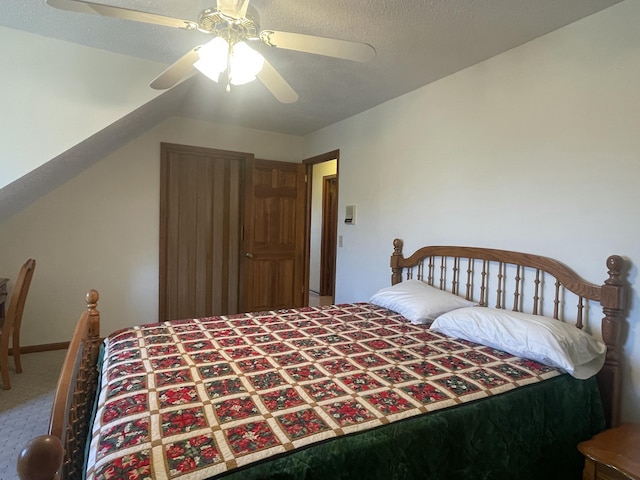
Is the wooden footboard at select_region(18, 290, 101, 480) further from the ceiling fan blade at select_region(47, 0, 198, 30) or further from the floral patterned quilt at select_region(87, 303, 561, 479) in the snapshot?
the ceiling fan blade at select_region(47, 0, 198, 30)

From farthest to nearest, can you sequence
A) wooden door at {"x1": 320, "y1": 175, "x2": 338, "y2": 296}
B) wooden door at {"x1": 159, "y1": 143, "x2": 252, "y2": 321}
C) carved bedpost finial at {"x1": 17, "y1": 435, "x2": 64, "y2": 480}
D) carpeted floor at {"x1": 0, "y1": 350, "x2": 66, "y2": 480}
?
wooden door at {"x1": 320, "y1": 175, "x2": 338, "y2": 296}
wooden door at {"x1": 159, "y1": 143, "x2": 252, "y2": 321}
carpeted floor at {"x1": 0, "y1": 350, "x2": 66, "y2": 480}
carved bedpost finial at {"x1": 17, "y1": 435, "x2": 64, "y2": 480}

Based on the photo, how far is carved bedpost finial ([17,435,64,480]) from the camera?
708 mm

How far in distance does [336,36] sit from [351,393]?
202 cm

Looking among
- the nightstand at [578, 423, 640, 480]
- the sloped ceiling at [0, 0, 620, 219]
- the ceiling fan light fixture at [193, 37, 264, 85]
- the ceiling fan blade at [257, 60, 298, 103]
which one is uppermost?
the sloped ceiling at [0, 0, 620, 219]

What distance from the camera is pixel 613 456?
4.70 feet

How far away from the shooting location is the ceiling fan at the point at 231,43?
144 centimetres

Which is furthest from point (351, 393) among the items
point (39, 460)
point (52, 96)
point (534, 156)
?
point (52, 96)

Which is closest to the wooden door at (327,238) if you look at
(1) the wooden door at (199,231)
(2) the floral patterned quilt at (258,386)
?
(1) the wooden door at (199,231)

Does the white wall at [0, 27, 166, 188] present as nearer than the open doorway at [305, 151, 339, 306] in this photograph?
Yes

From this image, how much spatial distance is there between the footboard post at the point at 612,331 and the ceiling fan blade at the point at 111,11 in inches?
91.3

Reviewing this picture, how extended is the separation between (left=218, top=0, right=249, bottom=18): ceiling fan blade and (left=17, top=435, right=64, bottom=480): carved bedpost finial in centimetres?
152

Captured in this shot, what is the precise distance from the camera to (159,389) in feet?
4.40

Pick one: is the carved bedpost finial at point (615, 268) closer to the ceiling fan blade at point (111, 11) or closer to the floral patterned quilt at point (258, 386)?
the floral patterned quilt at point (258, 386)

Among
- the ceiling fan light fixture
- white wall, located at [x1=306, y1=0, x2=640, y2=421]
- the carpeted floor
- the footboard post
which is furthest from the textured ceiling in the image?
the carpeted floor
